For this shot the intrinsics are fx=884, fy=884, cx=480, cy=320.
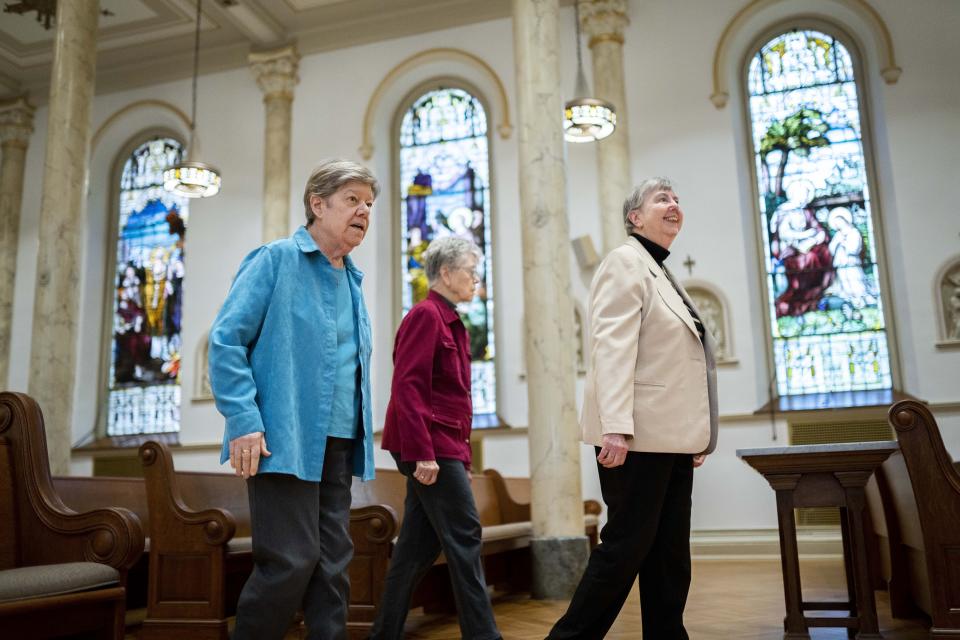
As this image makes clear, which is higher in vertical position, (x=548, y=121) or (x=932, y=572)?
(x=548, y=121)

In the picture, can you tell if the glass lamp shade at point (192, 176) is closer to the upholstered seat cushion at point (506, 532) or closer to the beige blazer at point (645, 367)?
the upholstered seat cushion at point (506, 532)

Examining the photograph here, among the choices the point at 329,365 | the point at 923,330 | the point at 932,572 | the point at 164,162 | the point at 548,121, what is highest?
the point at 164,162

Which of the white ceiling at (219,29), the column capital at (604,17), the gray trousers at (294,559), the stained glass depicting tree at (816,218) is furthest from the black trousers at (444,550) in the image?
the white ceiling at (219,29)

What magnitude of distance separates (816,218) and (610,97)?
2.50 metres

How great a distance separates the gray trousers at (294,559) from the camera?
2.15 metres

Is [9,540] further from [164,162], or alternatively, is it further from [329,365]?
[164,162]

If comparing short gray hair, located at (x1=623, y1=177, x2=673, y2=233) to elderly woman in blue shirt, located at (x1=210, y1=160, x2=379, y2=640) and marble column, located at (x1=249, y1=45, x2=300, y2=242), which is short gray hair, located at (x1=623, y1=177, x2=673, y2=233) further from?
marble column, located at (x1=249, y1=45, x2=300, y2=242)

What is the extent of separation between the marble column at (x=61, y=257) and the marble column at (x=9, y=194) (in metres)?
4.66

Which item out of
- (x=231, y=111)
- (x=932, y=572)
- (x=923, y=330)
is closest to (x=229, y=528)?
(x=932, y=572)

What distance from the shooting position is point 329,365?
2.40 meters

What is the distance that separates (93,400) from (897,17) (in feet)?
34.0

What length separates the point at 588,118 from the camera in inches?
291

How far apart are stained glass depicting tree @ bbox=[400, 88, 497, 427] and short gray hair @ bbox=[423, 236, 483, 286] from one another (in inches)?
253

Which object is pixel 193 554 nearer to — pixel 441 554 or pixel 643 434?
pixel 441 554
